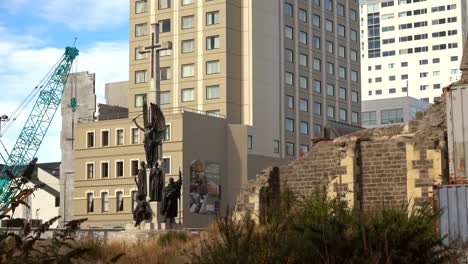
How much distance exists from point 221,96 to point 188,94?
418 centimetres

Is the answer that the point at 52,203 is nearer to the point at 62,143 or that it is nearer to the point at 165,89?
the point at 62,143

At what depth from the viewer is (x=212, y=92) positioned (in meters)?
79.9

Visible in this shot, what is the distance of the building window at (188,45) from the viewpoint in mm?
81312

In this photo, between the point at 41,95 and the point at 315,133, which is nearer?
the point at 315,133

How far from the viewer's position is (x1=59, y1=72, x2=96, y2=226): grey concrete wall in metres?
86.2

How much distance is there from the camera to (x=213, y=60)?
3140 inches

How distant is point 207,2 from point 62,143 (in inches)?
927

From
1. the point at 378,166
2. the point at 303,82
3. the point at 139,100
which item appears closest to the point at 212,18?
the point at 139,100

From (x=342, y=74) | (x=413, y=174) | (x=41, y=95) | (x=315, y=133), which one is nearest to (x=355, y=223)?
(x=413, y=174)

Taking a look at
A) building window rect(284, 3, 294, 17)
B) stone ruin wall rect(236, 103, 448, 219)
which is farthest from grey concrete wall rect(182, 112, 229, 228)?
stone ruin wall rect(236, 103, 448, 219)

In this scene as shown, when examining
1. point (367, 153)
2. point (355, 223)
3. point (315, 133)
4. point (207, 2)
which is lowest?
point (355, 223)

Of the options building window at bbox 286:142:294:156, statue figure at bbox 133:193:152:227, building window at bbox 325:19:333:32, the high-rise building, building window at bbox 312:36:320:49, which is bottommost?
statue figure at bbox 133:193:152:227

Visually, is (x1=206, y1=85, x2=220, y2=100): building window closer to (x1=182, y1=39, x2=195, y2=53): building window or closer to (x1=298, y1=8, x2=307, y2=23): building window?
(x1=182, y1=39, x2=195, y2=53): building window

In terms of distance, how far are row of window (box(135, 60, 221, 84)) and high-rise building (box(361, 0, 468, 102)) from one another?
288 ft
